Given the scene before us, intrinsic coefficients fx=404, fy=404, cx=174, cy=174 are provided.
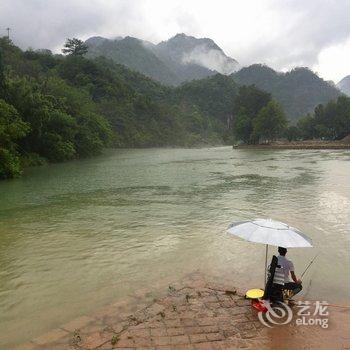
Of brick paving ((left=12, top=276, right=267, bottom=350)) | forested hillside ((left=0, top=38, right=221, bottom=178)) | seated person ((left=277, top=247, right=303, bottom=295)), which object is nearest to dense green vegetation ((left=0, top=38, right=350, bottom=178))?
forested hillside ((left=0, top=38, right=221, bottom=178))

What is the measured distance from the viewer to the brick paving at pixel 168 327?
6.71m

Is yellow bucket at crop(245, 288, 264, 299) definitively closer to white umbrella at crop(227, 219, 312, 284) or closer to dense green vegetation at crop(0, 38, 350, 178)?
white umbrella at crop(227, 219, 312, 284)

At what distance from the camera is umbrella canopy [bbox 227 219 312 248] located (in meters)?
7.52

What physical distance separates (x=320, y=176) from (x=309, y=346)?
28.9 metres

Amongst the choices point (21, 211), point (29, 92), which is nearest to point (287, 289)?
point (21, 211)

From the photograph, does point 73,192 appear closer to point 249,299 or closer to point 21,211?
point 21,211

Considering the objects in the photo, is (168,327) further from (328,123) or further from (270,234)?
(328,123)

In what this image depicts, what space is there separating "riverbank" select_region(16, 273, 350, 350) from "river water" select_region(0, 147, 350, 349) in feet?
2.61

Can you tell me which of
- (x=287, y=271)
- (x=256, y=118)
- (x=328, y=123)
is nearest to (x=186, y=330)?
(x=287, y=271)

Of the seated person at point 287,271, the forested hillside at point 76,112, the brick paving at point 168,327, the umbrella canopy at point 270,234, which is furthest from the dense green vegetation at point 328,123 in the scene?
the brick paving at point 168,327

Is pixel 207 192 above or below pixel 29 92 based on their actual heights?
below

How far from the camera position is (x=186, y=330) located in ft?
23.4

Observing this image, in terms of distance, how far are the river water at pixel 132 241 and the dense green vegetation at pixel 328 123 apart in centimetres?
7631

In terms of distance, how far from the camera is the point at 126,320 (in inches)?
298
